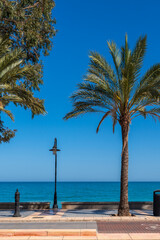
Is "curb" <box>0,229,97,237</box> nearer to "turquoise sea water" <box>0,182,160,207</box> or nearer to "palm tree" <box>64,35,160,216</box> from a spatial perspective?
"palm tree" <box>64,35,160,216</box>

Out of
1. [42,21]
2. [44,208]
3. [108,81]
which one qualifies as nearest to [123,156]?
[108,81]

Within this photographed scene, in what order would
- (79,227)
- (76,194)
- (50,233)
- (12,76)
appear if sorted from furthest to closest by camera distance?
1. (76,194)
2. (12,76)
3. (79,227)
4. (50,233)

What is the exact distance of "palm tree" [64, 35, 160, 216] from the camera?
51.8 feet

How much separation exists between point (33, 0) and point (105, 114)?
823cm

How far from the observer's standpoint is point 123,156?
639 inches

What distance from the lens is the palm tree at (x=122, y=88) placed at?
15.8 meters

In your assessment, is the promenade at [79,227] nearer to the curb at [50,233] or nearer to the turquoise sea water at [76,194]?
the curb at [50,233]

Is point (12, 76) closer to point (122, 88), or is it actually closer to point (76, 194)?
point (122, 88)

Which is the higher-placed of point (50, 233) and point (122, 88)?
point (122, 88)

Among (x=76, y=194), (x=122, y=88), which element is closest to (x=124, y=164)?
(x=122, y=88)

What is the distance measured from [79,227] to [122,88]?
277 inches

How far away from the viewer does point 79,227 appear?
12.4 meters

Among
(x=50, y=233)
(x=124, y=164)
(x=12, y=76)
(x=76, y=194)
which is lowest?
(x=76, y=194)

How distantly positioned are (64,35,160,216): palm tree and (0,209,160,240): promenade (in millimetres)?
1805
